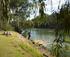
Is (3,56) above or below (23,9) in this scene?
below

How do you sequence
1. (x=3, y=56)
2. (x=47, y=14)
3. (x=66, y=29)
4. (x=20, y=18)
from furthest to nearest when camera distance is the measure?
(x=20, y=18)
(x=3, y=56)
(x=47, y=14)
(x=66, y=29)

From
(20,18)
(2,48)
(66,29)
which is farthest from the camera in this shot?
(20,18)

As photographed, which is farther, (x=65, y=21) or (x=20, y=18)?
(x=20, y=18)

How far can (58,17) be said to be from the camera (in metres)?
5.28

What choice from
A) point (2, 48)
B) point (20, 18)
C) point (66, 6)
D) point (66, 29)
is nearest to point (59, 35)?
point (66, 29)

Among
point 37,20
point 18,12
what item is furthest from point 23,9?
point 37,20

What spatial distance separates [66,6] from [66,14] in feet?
0.61

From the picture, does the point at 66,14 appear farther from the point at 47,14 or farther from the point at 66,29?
the point at 47,14

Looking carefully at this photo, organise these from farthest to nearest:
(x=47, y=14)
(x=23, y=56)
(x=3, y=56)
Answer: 1. (x=23, y=56)
2. (x=3, y=56)
3. (x=47, y=14)

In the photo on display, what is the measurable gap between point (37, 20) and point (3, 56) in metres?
5.49

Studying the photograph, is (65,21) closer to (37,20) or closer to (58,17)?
(58,17)

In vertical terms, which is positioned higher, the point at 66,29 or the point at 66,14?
the point at 66,14

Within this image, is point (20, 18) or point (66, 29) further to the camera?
point (20, 18)

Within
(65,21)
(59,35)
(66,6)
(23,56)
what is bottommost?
(23,56)
